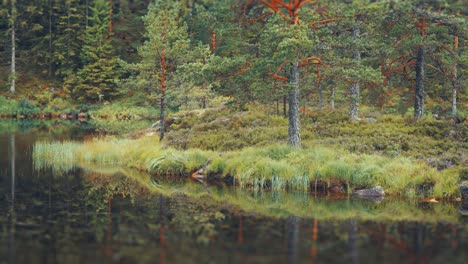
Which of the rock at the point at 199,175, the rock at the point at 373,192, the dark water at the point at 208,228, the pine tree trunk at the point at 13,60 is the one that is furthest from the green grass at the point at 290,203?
the pine tree trunk at the point at 13,60

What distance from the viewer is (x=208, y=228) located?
13.7 m

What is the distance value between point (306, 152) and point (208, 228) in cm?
905

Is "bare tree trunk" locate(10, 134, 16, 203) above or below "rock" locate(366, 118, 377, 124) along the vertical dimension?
below

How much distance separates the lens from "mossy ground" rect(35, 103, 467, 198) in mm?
19594

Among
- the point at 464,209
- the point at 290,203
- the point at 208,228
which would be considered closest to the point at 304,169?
the point at 290,203

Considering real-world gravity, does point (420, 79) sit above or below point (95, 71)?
below

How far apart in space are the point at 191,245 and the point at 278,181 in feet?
28.6

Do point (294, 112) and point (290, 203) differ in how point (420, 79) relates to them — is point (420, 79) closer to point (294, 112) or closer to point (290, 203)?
point (294, 112)

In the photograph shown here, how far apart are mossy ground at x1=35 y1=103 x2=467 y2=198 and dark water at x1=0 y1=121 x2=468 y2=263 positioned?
1492 mm

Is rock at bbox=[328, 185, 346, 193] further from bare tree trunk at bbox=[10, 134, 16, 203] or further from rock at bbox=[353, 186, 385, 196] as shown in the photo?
bare tree trunk at bbox=[10, 134, 16, 203]

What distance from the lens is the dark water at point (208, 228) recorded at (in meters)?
11.2

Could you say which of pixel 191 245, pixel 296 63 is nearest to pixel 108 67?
pixel 296 63

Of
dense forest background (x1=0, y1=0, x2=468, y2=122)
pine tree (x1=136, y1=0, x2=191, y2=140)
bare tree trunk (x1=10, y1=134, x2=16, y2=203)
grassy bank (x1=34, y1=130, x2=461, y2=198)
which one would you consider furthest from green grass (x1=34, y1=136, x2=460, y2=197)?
bare tree trunk (x1=10, y1=134, x2=16, y2=203)

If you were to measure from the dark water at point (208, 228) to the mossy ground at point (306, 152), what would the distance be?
58.8 inches
